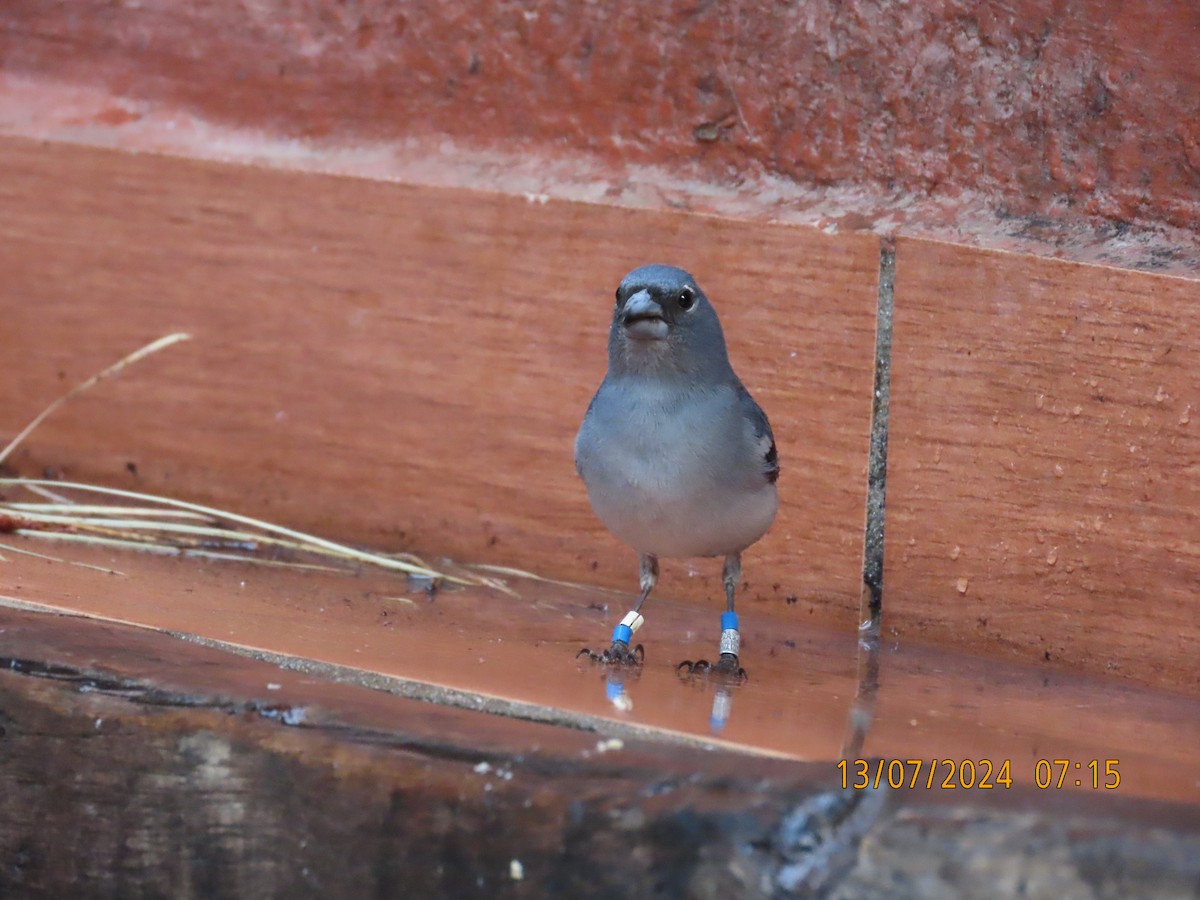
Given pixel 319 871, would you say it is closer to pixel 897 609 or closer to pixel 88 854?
pixel 88 854

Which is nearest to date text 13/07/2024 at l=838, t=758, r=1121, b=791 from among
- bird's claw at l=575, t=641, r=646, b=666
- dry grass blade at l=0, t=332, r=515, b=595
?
bird's claw at l=575, t=641, r=646, b=666

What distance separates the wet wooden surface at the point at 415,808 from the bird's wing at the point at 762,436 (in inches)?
44.6

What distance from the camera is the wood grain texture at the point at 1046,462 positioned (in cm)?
325

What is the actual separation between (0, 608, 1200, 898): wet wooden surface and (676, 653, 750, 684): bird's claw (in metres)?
0.77

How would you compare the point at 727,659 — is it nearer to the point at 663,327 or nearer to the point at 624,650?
the point at 624,650

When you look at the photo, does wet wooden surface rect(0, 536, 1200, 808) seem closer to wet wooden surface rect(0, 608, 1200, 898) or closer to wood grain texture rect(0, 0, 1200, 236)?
wet wooden surface rect(0, 608, 1200, 898)

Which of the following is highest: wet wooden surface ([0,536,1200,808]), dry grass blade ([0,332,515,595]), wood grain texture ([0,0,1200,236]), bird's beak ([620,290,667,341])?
wood grain texture ([0,0,1200,236])

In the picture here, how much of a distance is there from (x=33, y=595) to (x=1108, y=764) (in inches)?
80.0

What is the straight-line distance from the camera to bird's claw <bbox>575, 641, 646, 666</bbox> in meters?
2.88

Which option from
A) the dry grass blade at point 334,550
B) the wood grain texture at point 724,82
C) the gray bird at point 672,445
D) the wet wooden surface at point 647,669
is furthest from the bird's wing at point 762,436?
the dry grass blade at point 334,550

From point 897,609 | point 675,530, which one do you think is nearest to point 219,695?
point 675,530

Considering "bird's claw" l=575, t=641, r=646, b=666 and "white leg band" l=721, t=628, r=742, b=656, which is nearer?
"bird's claw" l=575, t=641, r=646, b=666

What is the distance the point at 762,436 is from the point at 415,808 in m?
1.37

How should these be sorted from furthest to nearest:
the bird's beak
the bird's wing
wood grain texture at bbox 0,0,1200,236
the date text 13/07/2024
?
wood grain texture at bbox 0,0,1200,236 → the bird's wing → the bird's beak → the date text 13/07/2024
